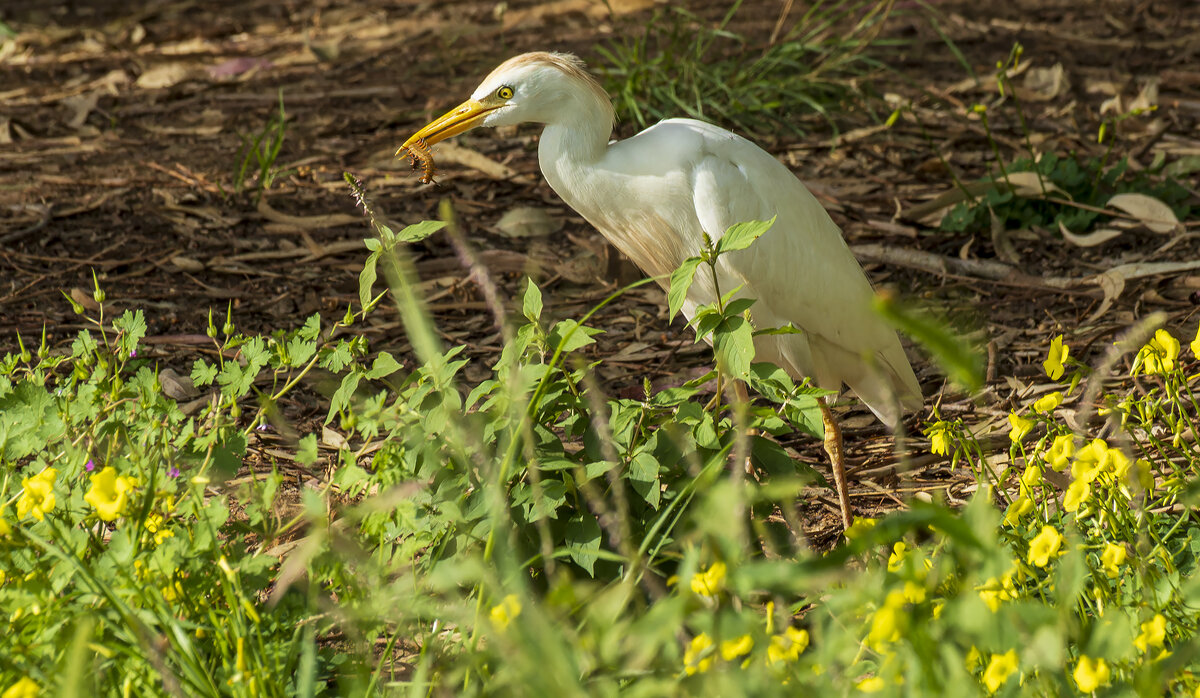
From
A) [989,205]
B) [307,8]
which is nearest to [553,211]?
[989,205]

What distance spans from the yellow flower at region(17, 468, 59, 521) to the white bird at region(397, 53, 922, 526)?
142 cm

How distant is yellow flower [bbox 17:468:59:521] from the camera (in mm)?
1506

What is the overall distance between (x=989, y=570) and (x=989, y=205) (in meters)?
3.19

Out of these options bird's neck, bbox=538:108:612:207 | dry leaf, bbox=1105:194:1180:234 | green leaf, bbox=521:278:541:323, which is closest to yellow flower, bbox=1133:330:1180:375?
green leaf, bbox=521:278:541:323

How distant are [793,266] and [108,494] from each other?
6.36 feet

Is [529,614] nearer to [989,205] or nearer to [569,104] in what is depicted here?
[569,104]

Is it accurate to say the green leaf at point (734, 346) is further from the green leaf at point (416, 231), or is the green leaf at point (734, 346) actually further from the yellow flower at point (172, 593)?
the yellow flower at point (172, 593)

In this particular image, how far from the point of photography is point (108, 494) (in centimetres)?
147

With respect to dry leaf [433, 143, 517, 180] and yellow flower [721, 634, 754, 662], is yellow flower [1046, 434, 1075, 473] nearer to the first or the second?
yellow flower [721, 634, 754, 662]

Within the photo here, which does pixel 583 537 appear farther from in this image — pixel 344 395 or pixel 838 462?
pixel 838 462

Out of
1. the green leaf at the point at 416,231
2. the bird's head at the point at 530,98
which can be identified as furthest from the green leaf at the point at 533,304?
the bird's head at the point at 530,98

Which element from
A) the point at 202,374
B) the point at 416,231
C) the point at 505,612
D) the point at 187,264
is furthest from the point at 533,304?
the point at 187,264

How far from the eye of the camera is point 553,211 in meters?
4.41

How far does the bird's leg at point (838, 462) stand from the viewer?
261 centimetres
